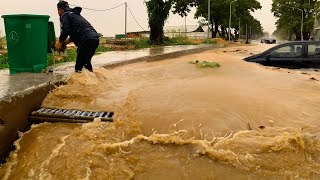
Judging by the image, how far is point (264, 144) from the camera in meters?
4.23

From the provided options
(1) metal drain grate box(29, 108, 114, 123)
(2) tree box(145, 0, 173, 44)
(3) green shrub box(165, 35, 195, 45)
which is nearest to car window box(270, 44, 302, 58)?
(1) metal drain grate box(29, 108, 114, 123)

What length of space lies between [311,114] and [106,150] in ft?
10.6

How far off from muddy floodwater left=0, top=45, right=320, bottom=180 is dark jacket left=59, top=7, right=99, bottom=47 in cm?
85

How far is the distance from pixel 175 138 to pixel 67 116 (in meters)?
1.54

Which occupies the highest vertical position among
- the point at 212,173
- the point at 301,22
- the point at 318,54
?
the point at 301,22

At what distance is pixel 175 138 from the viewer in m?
4.29

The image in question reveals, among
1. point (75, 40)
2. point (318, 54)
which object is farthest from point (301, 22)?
point (75, 40)

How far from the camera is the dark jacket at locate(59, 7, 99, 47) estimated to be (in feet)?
23.4

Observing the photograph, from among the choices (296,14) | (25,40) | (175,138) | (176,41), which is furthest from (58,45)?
(296,14)

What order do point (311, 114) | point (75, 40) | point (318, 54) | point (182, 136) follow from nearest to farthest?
point (182, 136)
point (311, 114)
point (75, 40)
point (318, 54)

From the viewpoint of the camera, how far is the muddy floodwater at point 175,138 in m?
3.76

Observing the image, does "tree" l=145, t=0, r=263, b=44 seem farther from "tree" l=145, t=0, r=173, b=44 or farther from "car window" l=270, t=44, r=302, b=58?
→ "car window" l=270, t=44, r=302, b=58

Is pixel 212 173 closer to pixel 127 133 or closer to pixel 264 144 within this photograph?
pixel 264 144

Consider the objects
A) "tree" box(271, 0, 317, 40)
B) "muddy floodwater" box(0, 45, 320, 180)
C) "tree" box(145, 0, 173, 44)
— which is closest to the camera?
"muddy floodwater" box(0, 45, 320, 180)
